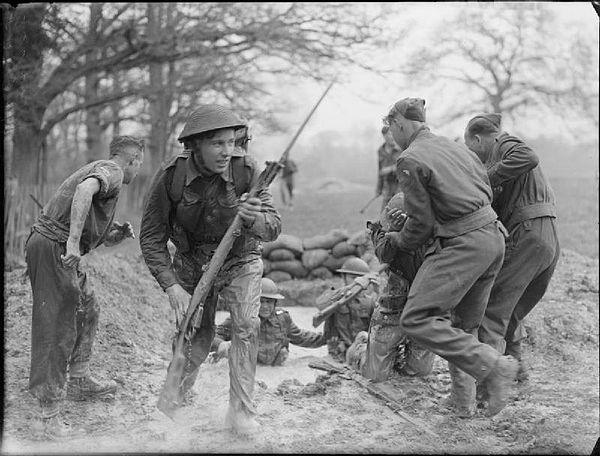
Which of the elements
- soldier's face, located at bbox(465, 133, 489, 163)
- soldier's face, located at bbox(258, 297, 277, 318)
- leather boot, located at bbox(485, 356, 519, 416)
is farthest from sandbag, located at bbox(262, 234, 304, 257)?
leather boot, located at bbox(485, 356, 519, 416)

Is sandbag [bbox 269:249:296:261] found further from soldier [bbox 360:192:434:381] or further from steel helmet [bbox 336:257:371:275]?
soldier [bbox 360:192:434:381]

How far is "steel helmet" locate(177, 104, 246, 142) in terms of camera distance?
4.46 meters

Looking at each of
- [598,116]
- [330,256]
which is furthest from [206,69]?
[598,116]

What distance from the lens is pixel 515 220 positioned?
5.61m

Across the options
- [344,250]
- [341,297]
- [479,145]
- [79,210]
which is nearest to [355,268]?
[341,297]

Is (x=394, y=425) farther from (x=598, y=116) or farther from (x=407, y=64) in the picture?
(x=598, y=116)

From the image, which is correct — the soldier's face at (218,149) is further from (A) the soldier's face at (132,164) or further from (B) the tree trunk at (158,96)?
(B) the tree trunk at (158,96)

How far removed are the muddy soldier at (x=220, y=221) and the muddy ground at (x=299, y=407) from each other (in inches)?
19.0

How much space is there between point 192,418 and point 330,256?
633 cm

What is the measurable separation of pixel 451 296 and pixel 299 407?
1621 millimetres

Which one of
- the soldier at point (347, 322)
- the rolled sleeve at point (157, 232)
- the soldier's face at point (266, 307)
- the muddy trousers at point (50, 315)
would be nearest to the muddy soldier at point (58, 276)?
the muddy trousers at point (50, 315)

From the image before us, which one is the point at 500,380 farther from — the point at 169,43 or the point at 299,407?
the point at 169,43

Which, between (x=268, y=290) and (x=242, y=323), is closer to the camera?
(x=242, y=323)

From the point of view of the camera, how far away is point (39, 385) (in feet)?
15.8
